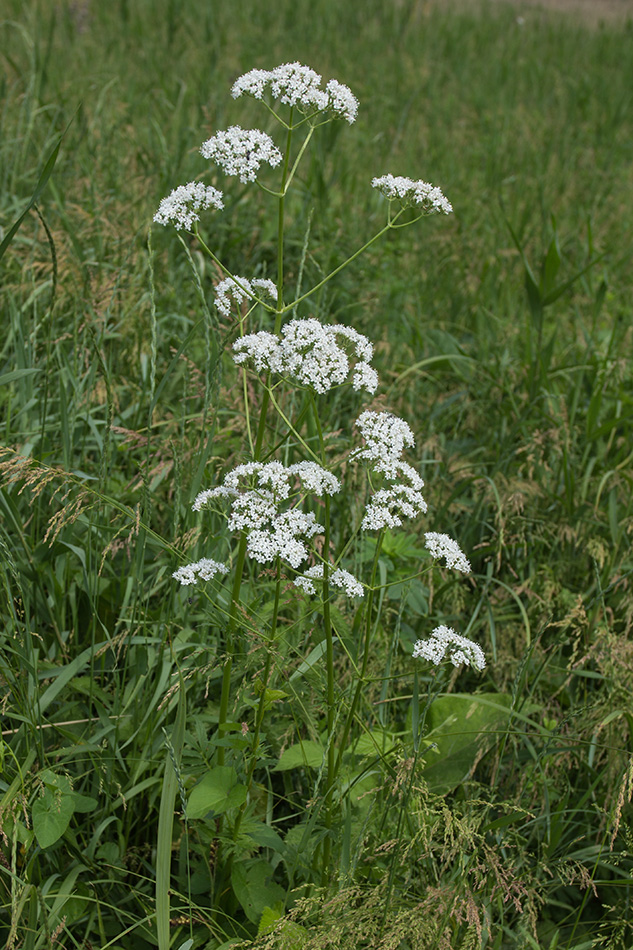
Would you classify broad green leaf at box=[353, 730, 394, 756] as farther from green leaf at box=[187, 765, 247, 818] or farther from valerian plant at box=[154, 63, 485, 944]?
green leaf at box=[187, 765, 247, 818]

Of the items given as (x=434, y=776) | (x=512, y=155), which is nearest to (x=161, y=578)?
(x=434, y=776)

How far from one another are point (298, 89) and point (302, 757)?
1.39 meters

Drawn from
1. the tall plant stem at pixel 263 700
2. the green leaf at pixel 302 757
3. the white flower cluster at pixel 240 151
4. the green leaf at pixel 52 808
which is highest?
the white flower cluster at pixel 240 151

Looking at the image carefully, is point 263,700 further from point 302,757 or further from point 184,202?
point 184,202

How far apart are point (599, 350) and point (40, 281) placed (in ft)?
8.03

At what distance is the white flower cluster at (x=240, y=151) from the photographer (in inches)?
57.1

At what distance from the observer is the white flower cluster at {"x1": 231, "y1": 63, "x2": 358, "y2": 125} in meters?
1.43

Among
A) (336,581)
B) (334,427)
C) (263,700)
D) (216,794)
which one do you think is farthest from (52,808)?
(334,427)

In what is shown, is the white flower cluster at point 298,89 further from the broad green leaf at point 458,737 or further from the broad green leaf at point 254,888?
the broad green leaf at point 254,888

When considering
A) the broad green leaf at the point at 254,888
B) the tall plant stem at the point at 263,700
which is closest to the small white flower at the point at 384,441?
the tall plant stem at the point at 263,700

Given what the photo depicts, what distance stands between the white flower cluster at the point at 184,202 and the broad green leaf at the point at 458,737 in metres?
1.32

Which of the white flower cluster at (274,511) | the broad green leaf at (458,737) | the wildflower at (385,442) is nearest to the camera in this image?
the white flower cluster at (274,511)

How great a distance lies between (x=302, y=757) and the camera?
5.34 ft

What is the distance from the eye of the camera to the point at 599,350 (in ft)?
10.6
